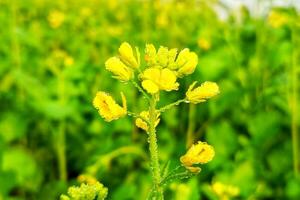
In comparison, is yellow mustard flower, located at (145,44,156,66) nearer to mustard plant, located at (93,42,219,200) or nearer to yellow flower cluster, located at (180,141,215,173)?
mustard plant, located at (93,42,219,200)

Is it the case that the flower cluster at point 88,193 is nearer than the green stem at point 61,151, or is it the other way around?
the flower cluster at point 88,193

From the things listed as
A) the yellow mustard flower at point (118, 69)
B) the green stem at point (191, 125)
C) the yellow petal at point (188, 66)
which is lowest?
the green stem at point (191, 125)

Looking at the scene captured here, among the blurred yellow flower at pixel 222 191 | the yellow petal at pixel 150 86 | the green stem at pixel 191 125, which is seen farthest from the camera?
the green stem at pixel 191 125

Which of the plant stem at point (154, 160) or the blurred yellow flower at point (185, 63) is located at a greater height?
the blurred yellow flower at point (185, 63)

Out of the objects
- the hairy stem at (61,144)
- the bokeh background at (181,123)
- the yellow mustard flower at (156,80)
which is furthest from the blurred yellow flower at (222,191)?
the hairy stem at (61,144)

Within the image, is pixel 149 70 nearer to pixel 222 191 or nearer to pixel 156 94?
pixel 156 94

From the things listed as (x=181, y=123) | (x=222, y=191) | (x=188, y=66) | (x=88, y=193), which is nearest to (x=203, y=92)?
(x=188, y=66)

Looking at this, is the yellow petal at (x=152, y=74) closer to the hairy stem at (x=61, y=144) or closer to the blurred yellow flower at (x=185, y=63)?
the blurred yellow flower at (x=185, y=63)

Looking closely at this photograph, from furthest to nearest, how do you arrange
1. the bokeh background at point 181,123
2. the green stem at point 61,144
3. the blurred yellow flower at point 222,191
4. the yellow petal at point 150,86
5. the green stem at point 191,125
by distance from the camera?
the green stem at point 191,125 < the green stem at point 61,144 < the bokeh background at point 181,123 < the blurred yellow flower at point 222,191 < the yellow petal at point 150,86
